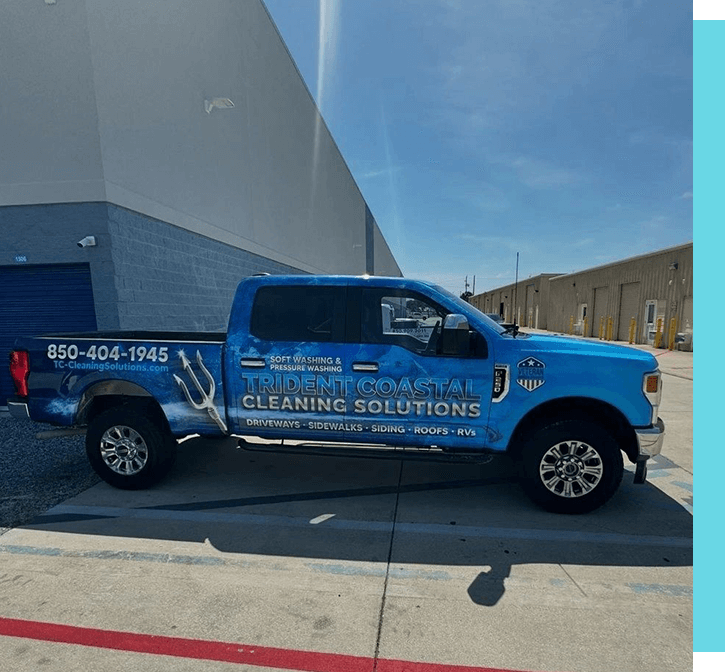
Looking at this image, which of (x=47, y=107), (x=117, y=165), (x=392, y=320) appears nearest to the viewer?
(x=392, y=320)

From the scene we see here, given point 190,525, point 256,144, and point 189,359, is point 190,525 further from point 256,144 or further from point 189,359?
point 256,144

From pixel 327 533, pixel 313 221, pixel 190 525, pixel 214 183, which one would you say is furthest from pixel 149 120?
pixel 313 221

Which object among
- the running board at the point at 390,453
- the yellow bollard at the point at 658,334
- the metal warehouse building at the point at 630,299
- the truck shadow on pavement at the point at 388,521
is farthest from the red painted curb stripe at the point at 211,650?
the yellow bollard at the point at 658,334

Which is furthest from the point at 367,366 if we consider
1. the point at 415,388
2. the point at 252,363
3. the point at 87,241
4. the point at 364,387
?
the point at 87,241

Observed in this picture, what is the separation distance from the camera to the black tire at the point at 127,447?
432 cm

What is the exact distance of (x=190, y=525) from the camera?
12.1 ft

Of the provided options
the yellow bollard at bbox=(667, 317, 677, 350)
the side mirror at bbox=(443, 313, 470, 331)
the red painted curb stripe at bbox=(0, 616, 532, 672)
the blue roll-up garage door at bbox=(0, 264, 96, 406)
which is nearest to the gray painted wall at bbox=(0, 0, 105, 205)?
the blue roll-up garage door at bbox=(0, 264, 96, 406)

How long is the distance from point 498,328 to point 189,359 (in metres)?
3.13

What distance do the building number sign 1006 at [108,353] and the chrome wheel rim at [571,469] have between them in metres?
3.83

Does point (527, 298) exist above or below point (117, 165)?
below

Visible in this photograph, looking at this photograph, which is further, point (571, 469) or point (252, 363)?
point (252, 363)

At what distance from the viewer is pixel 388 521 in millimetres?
3719

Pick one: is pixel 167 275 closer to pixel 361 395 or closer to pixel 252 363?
pixel 252 363

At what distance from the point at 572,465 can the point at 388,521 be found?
1741mm
